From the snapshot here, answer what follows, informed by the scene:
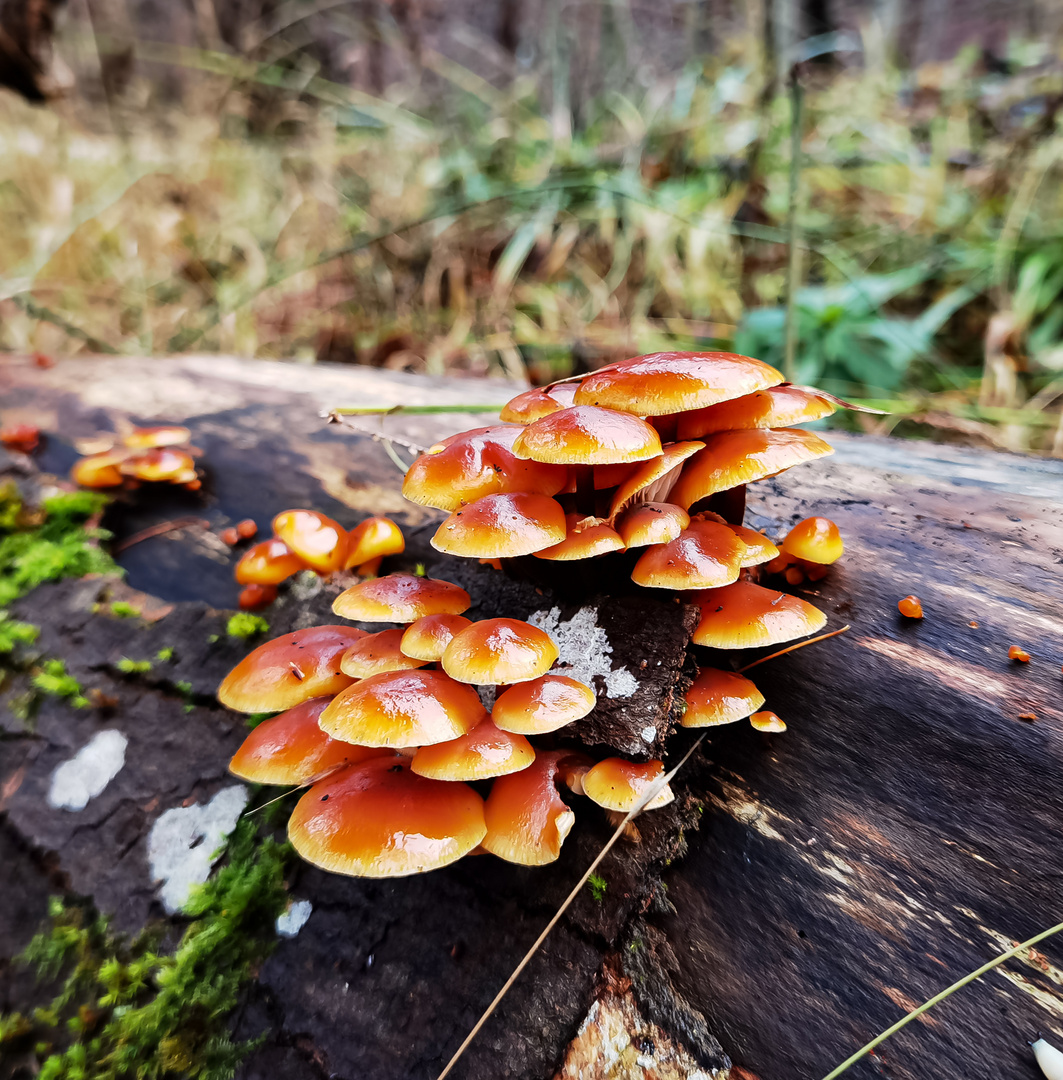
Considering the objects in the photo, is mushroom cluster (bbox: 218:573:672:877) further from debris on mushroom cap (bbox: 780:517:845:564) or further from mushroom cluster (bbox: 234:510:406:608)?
debris on mushroom cap (bbox: 780:517:845:564)

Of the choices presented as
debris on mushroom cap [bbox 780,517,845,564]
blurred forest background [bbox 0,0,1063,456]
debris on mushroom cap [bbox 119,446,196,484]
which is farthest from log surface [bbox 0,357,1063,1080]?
blurred forest background [bbox 0,0,1063,456]

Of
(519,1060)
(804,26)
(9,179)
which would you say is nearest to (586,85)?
(804,26)

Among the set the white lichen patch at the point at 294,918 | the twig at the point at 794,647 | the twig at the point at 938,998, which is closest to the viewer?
the twig at the point at 938,998

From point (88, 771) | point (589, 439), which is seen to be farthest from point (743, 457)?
point (88, 771)

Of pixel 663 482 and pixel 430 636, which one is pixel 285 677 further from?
pixel 663 482

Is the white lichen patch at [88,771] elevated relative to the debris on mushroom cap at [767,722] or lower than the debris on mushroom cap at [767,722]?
lower

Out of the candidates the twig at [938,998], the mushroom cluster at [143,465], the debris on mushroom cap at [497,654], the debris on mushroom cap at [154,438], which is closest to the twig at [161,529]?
the mushroom cluster at [143,465]

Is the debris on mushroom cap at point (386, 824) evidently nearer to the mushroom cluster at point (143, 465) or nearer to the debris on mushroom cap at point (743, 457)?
the debris on mushroom cap at point (743, 457)
